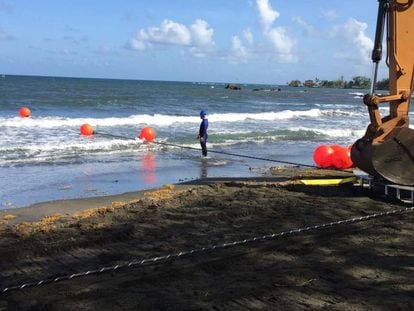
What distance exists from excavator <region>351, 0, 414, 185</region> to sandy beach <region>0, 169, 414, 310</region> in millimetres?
586

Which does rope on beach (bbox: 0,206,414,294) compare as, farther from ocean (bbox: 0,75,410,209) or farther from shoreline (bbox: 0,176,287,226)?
ocean (bbox: 0,75,410,209)

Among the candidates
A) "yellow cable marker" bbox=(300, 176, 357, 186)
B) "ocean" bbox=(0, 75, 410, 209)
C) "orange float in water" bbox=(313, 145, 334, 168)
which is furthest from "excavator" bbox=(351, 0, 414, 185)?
"ocean" bbox=(0, 75, 410, 209)

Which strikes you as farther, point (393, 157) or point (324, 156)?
point (324, 156)

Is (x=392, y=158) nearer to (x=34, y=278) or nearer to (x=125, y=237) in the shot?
(x=125, y=237)

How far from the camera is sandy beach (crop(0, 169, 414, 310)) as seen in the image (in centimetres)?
422

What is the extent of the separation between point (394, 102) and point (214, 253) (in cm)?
429

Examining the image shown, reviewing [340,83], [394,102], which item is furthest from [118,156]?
[340,83]

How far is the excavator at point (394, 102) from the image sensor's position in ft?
25.5

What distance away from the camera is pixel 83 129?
58.0 ft

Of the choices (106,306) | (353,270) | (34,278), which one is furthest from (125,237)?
(353,270)

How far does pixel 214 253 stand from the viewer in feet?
17.7

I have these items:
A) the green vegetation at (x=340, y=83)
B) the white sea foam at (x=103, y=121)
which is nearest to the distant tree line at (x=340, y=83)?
the green vegetation at (x=340, y=83)

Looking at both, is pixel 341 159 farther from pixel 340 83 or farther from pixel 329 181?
pixel 340 83

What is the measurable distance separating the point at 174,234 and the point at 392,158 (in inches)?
145
